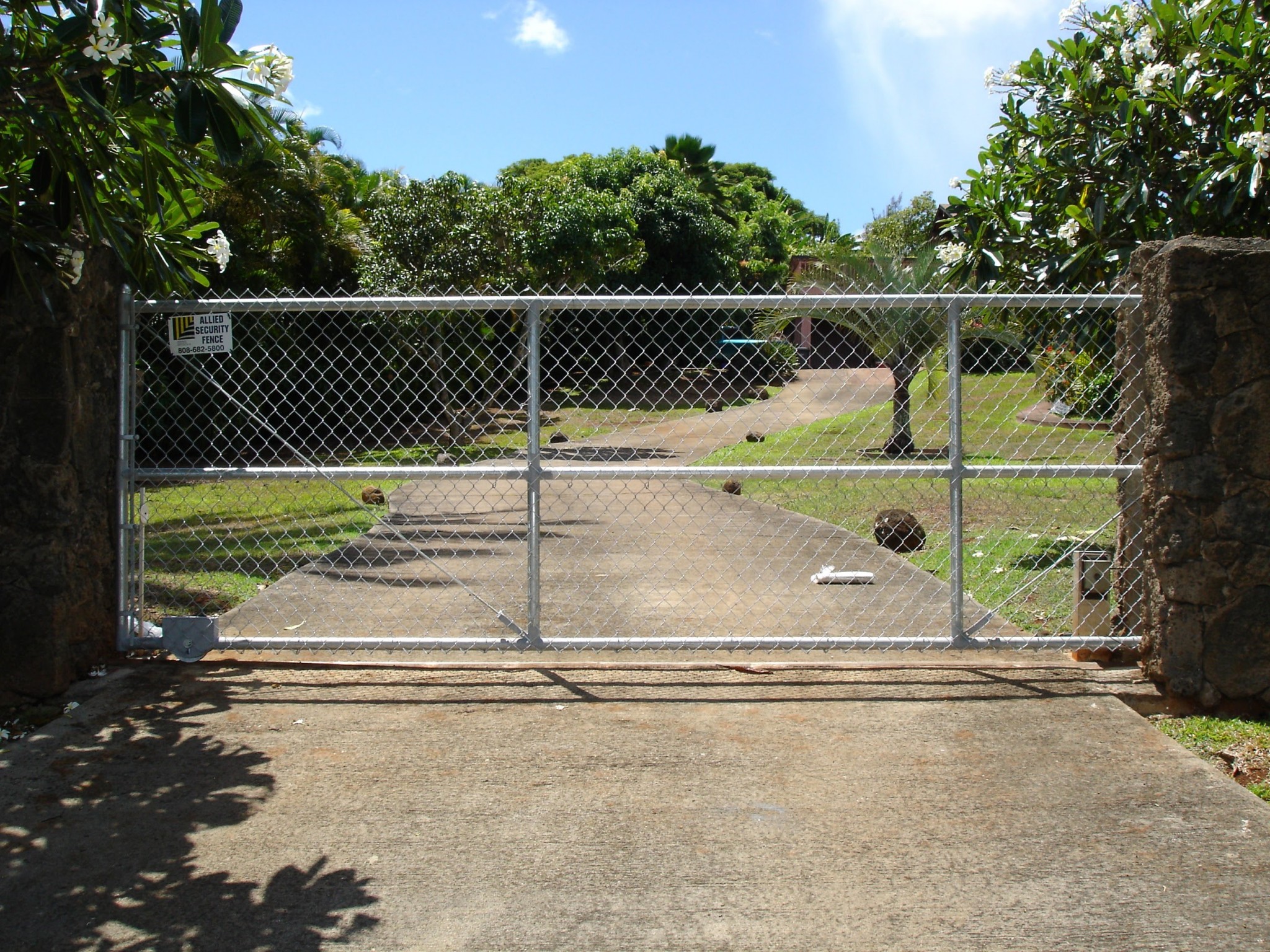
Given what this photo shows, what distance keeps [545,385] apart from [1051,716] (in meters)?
22.5

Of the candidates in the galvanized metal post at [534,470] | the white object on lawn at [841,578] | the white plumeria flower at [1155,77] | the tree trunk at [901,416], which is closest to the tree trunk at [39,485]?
the galvanized metal post at [534,470]

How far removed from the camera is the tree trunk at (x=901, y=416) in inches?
735

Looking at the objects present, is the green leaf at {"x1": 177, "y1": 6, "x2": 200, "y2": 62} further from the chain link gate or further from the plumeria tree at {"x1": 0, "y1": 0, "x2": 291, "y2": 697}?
the chain link gate

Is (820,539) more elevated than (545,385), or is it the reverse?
(545,385)

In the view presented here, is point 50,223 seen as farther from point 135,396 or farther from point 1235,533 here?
point 1235,533

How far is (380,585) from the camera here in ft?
25.2

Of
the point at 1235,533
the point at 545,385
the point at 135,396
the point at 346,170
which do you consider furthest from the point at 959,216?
the point at 346,170

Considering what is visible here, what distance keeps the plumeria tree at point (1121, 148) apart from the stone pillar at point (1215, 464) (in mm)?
2764

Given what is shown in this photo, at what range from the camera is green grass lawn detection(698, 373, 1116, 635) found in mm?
7719

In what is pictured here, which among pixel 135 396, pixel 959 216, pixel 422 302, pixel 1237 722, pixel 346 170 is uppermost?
pixel 346 170

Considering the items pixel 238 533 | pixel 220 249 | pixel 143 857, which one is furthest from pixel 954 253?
pixel 143 857

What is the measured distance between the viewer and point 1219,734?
459cm

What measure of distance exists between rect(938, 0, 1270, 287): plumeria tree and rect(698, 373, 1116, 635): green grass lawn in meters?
1.33

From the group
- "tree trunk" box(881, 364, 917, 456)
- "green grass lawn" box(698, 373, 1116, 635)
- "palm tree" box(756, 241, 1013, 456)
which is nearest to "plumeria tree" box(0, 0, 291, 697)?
"green grass lawn" box(698, 373, 1116, 635)
